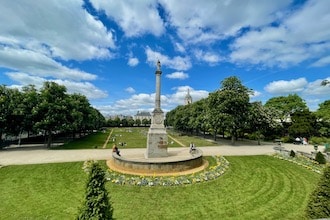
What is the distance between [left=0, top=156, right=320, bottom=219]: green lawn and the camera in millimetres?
9802

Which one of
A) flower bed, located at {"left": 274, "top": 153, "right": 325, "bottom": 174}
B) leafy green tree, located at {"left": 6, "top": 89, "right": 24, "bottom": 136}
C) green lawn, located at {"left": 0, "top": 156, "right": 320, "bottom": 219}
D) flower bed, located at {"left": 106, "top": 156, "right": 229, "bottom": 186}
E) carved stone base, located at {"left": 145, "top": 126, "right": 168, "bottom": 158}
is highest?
leafy green tree, located at {"left": 6, "top": 89, "right": 24, "bottom": 136}

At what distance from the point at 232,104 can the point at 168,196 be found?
2184 cm

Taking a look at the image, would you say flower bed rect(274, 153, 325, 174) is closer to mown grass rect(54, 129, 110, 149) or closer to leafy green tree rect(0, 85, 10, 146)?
mown grass rect(54, 129, 110, 149)

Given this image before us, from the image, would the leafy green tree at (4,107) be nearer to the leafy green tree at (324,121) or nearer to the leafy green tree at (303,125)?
the leafy green tree at (303,125)

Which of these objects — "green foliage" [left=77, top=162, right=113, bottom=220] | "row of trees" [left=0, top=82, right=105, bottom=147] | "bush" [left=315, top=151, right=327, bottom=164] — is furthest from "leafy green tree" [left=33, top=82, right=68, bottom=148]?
"bush" [left=315, top=151, right=327, bottom=164]

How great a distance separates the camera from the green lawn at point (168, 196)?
32.2ft

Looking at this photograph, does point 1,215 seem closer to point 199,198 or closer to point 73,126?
point 199,198

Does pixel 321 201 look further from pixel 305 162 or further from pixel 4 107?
pixel 4 107

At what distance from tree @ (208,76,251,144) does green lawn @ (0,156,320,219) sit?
43.9 ft

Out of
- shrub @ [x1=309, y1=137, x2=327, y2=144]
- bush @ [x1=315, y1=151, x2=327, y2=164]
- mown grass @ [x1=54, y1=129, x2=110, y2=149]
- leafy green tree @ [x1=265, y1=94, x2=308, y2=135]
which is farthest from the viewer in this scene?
leafy green tree @ [x1=265, y1=94, x2=308, y2=135]

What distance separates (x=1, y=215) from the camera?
371 inches

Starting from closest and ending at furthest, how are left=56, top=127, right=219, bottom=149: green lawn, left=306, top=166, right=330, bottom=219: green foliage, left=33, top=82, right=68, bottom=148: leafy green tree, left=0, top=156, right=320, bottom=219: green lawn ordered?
1. left=306, top=166, right=330, bottom=219: green foliage
2. left=0, top=156, right=320, bottom=219: green lawn
3. left=33, top=82, right=68, bottom=148: leafy green tree
4. left=56, top=127, right=219, bottom=149: green lawn

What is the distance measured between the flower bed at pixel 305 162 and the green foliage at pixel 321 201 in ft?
40.0

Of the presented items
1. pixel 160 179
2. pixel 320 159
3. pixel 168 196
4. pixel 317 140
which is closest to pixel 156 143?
pixel 160 179
